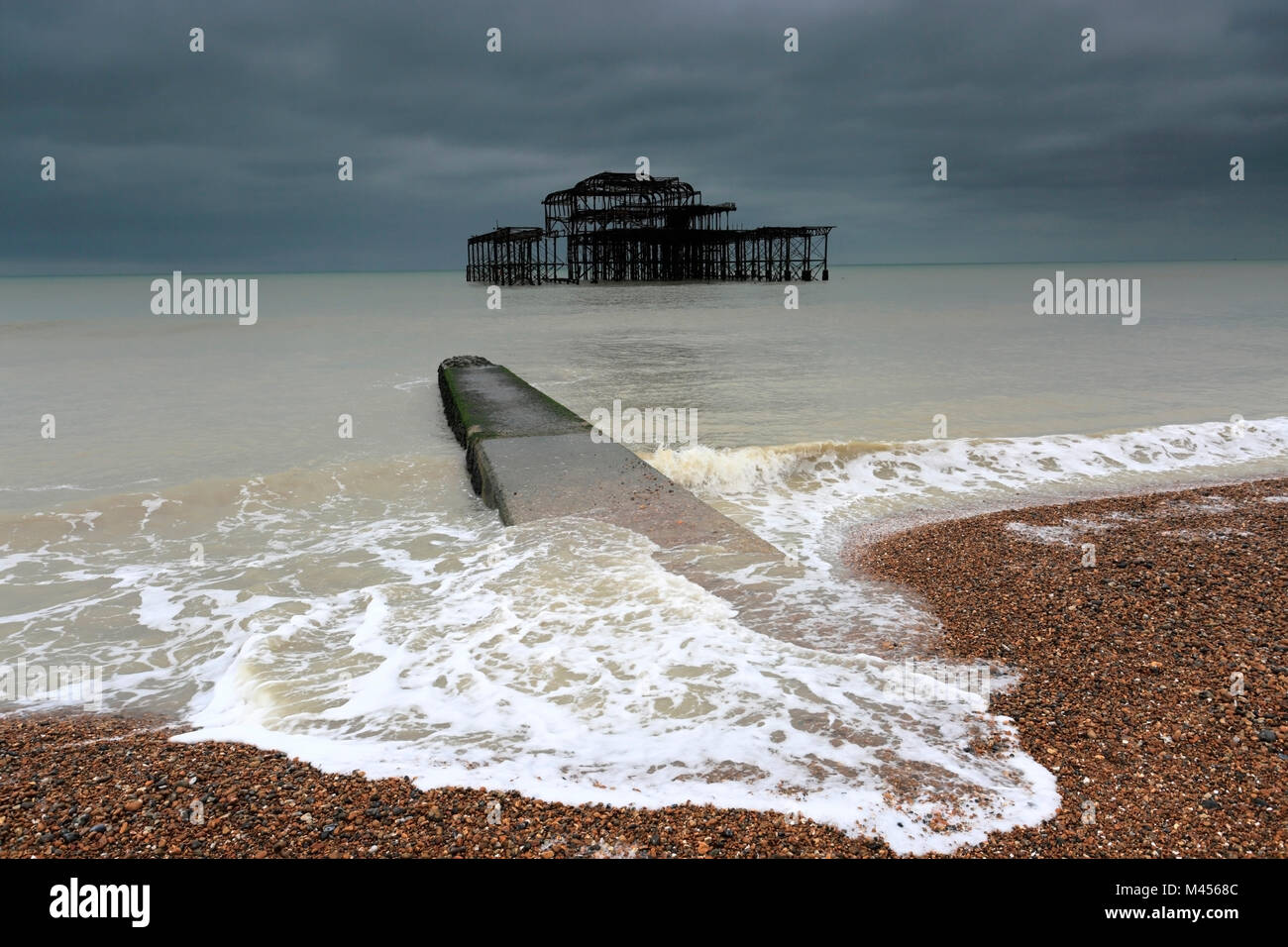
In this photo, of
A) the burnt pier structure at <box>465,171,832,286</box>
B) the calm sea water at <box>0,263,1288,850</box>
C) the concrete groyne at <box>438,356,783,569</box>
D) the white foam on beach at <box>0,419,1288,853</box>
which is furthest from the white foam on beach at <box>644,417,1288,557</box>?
the burnt pier structure at <box>465,171,832,286</box>

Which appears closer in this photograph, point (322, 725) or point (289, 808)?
point (289, 808)

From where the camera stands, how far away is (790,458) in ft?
32.3

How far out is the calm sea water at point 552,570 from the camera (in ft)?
11.8

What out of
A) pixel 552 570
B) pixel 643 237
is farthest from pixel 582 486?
pixel 643 237

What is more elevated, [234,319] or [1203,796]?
[234,319]

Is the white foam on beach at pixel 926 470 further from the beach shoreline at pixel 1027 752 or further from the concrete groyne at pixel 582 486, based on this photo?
the beach shoreline at pixel 1027 752

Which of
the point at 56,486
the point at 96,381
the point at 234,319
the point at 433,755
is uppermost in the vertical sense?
the point at 234,319

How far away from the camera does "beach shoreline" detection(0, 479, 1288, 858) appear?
288 cm

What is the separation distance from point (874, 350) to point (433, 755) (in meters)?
22.3

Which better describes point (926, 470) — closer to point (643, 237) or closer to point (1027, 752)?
point (1027, 752)

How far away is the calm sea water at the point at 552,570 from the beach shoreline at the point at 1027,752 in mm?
172

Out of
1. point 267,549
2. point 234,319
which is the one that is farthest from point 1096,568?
point 234,319
